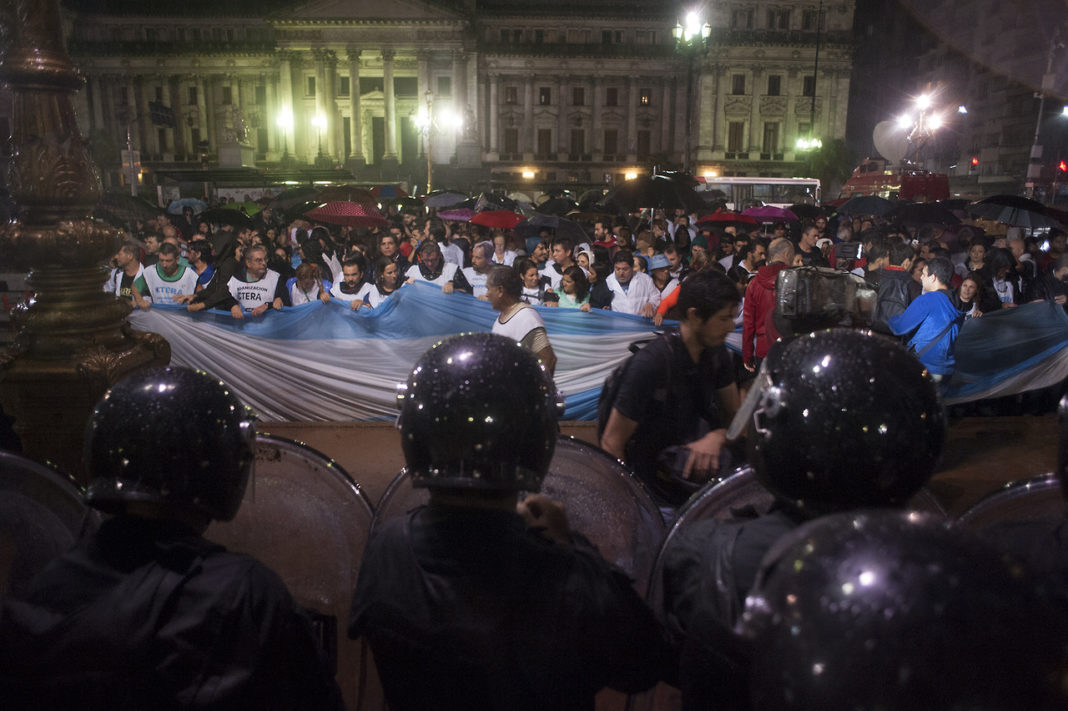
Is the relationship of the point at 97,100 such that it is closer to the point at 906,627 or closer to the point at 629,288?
the point at 629,288

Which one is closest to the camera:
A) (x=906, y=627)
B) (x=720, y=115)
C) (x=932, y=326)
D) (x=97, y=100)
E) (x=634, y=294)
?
(x=906, y=627)

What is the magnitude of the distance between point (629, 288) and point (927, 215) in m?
9.53

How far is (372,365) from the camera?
720 centimetres

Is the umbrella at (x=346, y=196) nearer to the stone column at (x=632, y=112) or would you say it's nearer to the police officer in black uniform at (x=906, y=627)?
the police officer in black uniform at (x=906, y=627)

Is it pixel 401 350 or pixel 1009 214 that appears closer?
pixel 401 350

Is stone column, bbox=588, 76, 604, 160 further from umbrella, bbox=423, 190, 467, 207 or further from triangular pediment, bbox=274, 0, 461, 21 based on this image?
umbrella, bbox=423, 190, 467, 207

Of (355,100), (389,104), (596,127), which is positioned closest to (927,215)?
(596,127)

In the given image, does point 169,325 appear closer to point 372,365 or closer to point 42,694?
point 372,365

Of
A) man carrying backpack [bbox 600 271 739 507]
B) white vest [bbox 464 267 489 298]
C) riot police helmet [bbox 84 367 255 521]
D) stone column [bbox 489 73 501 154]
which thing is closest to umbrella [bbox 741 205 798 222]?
white vest [bbox 464 267 489 298]

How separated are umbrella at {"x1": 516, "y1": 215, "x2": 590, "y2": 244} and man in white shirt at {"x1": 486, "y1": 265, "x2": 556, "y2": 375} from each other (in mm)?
6800

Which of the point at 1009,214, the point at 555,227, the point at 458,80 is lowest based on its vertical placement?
the point at 555,227

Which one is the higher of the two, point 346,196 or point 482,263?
point 346,196

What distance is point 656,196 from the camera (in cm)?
1308

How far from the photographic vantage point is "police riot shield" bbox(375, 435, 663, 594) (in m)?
2.47
